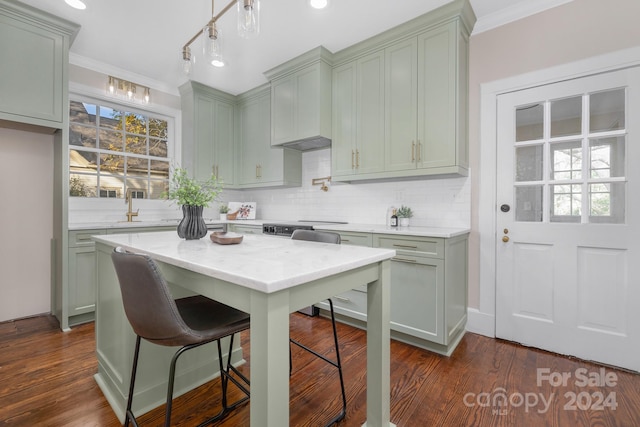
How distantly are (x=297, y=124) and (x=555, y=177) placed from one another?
2459 millimetres

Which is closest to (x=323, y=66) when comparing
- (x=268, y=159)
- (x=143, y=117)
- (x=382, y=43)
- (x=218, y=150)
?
(x=382, y=43)

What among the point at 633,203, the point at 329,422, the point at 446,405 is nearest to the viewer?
the point at 329,422

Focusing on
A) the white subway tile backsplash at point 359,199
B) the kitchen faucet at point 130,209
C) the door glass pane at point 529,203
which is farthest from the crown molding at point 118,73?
the door glass pane at point 529,203

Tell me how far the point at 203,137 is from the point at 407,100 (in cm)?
273

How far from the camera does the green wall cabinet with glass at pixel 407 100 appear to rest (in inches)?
96.5

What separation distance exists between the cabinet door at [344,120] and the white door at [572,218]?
52.1 inches

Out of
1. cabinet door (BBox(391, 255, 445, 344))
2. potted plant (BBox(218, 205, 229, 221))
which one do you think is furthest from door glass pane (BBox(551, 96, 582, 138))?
potted plant (BBox(218, 205, 229, 221))

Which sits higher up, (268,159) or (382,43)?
(382,43)

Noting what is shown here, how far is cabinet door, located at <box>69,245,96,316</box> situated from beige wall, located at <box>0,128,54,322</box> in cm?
61

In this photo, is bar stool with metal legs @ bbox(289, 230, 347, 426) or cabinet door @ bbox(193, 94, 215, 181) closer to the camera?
bar stool with metal legs @ bbox(289, 230, 347, 426)

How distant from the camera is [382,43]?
9.28 ft

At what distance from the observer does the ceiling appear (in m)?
2.43

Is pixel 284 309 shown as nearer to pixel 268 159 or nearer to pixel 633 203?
pixel 633 203

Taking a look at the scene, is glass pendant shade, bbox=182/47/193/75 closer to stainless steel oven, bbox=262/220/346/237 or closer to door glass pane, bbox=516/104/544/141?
stainless steel oven, bbox=262/220/346/237
